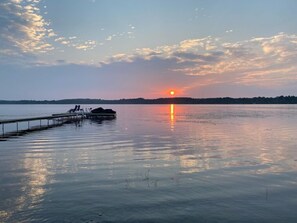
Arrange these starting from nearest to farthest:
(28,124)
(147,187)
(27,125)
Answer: (147,187) < (28,124) < (27,125)

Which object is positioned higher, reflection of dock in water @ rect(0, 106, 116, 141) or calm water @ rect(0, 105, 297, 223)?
reflection of dock in water @ rect(0, 106, 116, 141)

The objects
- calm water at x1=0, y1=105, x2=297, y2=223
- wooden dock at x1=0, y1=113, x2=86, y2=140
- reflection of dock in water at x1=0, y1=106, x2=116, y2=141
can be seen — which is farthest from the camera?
reflection of dock in water at x1=0, y1=106, x2=116, y2=141

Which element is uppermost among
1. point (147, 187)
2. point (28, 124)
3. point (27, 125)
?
point (28, 124)

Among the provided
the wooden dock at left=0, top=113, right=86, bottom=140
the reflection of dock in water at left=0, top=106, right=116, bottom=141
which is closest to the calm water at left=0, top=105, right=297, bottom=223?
the wooden dock at left=0, top=113, right=86, bottom=140

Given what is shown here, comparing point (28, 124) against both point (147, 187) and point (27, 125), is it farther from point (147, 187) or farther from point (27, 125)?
point (147, 187)

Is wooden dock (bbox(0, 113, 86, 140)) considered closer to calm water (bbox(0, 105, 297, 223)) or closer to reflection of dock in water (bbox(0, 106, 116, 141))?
reflection of dock in water (bbox(0, 106, 116, 141))

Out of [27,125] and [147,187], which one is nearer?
[147,187]

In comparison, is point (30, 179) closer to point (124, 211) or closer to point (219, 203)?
point (124, 211)

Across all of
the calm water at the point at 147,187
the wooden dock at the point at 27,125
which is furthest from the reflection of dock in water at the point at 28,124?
the calm water at the point at 147,187

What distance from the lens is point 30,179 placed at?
1410 cm

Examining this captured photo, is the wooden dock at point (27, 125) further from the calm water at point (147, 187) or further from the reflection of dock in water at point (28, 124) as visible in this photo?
the calm water at point (147, 187)

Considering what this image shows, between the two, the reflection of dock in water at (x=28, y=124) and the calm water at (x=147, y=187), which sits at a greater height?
the reflection of dock in water at (x=28, y=124)

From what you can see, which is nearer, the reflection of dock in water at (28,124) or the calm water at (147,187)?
the calm water at (147,187)

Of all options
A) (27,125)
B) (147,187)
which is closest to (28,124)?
(27,125)
